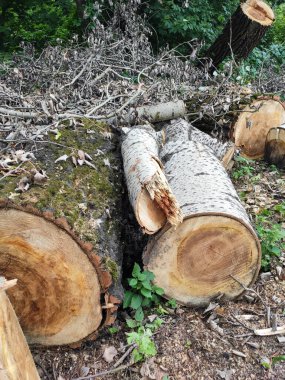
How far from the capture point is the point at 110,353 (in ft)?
7.89

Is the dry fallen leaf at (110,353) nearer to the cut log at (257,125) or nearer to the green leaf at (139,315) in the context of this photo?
the green leaf at (139,315)

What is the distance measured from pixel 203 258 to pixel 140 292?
17.1 inches

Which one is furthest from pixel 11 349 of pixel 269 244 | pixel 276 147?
pixel 276 147

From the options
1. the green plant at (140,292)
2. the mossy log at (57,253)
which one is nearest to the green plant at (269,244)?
the green plant at (140,292)

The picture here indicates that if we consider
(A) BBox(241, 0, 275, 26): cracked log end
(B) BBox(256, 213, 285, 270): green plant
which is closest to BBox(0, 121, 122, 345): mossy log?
(B) BBox(256, 213, 285, 270): green plant

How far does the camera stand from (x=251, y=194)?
163 inches

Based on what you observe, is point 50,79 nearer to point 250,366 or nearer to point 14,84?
point 14,84

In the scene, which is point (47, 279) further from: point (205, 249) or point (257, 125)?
point (257, 125)

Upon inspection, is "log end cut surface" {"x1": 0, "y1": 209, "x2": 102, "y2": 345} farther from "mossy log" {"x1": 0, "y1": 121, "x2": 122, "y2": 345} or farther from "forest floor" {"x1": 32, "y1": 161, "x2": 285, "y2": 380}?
"forest floor" {"x1": 32, "y1": 161, "x2": 285, "y2": 380}

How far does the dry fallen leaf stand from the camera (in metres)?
2.38

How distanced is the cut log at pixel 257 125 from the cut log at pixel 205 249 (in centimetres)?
202

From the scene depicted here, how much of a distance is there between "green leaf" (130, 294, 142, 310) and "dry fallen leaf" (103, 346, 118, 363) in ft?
0.84

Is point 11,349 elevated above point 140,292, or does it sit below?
above

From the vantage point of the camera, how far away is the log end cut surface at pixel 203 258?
2539mm
